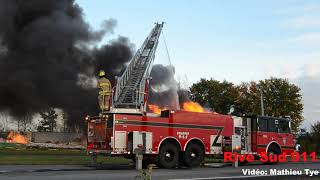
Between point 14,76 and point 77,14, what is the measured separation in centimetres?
682

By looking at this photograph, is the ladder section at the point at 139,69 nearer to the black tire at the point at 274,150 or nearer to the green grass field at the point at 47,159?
the green grass field at the point at 47,159

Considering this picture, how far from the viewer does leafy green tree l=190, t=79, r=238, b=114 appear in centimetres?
6881

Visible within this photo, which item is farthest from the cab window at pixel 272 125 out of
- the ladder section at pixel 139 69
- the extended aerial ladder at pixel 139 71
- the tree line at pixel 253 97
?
the tree line at pixel 253 97

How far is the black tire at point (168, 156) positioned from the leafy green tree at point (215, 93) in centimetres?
4982

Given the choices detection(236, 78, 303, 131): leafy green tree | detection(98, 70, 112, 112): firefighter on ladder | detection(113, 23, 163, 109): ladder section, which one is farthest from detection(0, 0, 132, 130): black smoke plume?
detection(236, 78, 303, 131): leafy green tree

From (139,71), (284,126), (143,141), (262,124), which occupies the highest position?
(139,71)

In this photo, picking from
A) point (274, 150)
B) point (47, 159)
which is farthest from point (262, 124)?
point (47, 159)

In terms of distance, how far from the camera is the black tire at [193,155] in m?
19.0

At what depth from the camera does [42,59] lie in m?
35.3

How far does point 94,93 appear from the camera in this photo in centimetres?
3891

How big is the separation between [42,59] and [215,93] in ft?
127

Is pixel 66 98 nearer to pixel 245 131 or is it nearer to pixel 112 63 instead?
pixel 112 63

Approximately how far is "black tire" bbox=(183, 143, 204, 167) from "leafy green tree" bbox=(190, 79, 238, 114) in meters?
48.9

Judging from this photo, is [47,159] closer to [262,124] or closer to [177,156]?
[177,156]
